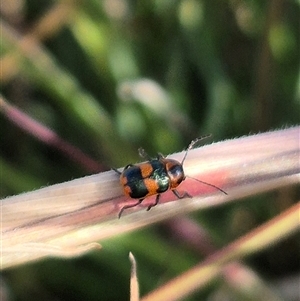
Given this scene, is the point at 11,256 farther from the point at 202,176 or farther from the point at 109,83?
the point at 109,83

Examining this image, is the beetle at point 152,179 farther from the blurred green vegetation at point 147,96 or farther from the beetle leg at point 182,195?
the blurred green vegetation at point 147,96

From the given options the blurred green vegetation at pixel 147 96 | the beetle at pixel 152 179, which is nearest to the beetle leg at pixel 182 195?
the beetle at pixel 152 179

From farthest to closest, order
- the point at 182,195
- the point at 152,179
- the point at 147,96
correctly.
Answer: the point at 147,96
the point at 152,179
the point at 182,195

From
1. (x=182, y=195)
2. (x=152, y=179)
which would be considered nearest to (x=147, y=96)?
(x=152, y=179)

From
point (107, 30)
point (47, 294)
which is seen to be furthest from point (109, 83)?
point (47, 294)

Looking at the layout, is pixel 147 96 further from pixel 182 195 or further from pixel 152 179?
pixel 182 195

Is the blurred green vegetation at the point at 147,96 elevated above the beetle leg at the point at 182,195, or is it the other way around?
the beetle leg at the point at 182,195
